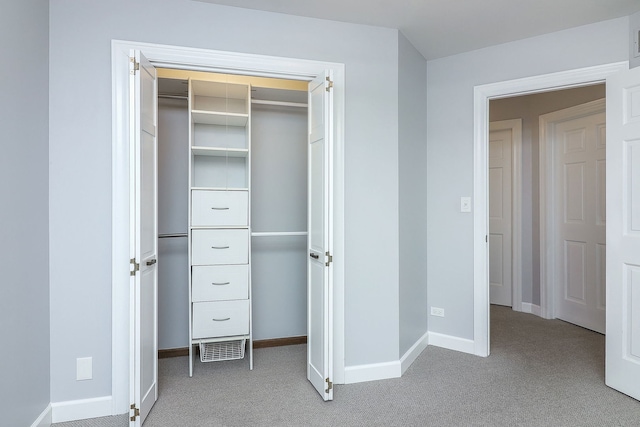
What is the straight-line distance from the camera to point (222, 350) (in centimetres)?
312

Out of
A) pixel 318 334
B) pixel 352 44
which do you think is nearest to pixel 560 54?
pixel 352 44

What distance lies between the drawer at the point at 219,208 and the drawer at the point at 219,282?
0.34 m

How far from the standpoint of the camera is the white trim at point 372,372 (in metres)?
2.75

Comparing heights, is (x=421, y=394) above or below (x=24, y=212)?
below

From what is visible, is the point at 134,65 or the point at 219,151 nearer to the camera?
the point at 134,65

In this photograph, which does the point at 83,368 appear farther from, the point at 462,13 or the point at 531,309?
the point at 531,309

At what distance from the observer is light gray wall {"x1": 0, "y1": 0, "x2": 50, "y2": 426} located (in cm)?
177

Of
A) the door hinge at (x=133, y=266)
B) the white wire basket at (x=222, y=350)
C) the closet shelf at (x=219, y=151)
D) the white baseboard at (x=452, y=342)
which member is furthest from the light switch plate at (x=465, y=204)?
the door hinge at (x=133, y=266)

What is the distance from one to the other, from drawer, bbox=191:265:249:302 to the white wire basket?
40 cm

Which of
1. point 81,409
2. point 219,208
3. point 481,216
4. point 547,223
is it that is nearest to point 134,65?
point 219,208

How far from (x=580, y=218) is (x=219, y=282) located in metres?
3.67

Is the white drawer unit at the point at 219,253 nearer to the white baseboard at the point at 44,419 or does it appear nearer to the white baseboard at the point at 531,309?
the white baseboard at the point at 44,419

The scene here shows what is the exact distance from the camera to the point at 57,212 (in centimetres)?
225

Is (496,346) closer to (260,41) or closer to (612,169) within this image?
(612,169)
